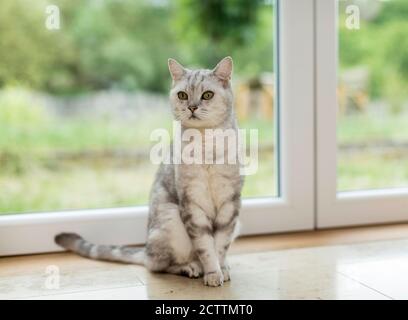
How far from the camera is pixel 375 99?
128 inches

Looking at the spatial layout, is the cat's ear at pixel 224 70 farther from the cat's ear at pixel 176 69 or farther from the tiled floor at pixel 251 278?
the tiled floor at pixel 251 278

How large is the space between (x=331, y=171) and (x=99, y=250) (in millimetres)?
906

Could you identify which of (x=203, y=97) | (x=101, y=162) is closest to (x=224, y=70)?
(x=203, y=97)

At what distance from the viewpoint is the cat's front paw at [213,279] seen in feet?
4.55

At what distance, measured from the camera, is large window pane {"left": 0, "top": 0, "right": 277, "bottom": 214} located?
2.84 meters

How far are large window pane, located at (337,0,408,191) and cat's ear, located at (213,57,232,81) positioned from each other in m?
1.45

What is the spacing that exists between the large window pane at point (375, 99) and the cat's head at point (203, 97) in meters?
1.46

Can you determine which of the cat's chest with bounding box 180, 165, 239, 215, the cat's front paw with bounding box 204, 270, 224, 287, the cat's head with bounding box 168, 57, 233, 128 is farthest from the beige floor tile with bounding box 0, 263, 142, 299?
the cat's head with bounding box 168, 57, 233, 128

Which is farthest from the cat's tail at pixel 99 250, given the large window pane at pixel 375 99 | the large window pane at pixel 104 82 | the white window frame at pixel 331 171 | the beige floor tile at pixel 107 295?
the large window pane at pixel 375 99

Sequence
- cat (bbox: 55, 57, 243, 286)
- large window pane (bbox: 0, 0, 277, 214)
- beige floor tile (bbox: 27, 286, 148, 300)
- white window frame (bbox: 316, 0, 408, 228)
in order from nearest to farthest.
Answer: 1. beige floor tile (bbox: 27, 286, 148, 300)
2. cat (bbox: 55, 57, 243, 286)
3. white window frame (bbox: 316, 0, 408, 228)
4. large window pane (bbox: 0, 0, 277, 214)

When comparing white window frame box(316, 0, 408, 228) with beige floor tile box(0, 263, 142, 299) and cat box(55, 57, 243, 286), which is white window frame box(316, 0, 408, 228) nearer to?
cat box(55, 57, 243, 286)

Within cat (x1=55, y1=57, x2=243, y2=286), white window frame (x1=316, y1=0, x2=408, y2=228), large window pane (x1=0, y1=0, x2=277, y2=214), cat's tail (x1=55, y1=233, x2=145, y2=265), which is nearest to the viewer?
cat (x1=55, y1=57, x2=243, y2=286)

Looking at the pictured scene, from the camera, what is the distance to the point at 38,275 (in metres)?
1.51

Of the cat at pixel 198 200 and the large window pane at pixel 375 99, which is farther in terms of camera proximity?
the large window pane at pixel 375 99
